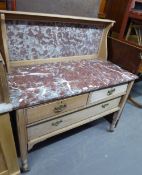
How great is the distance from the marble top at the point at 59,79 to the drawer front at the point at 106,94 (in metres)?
0.07

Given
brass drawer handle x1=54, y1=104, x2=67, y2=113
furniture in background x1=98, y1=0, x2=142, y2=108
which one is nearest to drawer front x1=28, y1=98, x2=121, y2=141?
brass drawer handle x1=54, y1=104, x2=67, y2=113

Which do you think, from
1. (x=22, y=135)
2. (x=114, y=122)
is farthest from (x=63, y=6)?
(x=114, y=122)

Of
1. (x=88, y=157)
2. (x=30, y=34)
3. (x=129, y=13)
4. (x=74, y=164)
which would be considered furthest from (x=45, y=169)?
(x=129, y=13)

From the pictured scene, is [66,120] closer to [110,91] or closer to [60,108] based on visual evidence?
[60,108]

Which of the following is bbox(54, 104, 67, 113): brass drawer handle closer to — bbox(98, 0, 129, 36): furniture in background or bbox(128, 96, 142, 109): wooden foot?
bbox(98, 0, 129, 36): furniture in background

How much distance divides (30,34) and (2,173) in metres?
0.95

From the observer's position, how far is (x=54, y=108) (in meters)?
1.05

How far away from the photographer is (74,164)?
1.34 metres

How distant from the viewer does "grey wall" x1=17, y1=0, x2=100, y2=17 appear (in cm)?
114

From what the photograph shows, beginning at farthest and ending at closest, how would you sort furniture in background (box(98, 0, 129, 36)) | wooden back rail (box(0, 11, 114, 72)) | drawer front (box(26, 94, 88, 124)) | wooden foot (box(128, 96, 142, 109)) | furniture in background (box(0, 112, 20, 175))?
wooden foot (box(128, 96, 142, 109)), furniture in background (box(98, 0, 129, 36)), wooden back rail (box(0, 11, 114, 72)), drawer front (box(26, 94, 88, 124)), furniture in background (box(0, 112, 20, 175))

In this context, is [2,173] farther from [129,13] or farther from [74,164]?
[129,13]

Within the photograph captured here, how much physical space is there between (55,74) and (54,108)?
270 mm

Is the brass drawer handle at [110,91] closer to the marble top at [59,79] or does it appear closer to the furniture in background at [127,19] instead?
the marble top at [59,79]

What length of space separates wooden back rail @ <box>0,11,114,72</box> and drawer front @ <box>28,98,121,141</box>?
0.44 m
